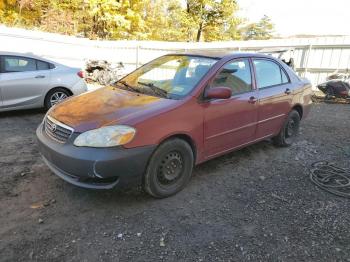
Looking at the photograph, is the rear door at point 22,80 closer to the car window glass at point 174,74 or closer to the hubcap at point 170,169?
the car window glass at point 174,74

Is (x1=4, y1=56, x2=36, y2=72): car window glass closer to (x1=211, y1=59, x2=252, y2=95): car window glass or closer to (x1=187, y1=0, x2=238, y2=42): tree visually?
(x1=211, y1=59, x2=252, y2=95): car window glass

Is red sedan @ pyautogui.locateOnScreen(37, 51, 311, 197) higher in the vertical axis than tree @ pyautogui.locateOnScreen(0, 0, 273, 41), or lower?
lower

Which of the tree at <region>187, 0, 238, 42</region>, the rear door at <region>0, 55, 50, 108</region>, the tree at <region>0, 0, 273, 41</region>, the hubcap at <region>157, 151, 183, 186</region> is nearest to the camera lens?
the hubcap at <region>157, 151, 183, 186</region>

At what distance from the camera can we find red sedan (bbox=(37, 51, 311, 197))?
306 centimetres

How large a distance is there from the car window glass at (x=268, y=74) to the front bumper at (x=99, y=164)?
91.5 inches

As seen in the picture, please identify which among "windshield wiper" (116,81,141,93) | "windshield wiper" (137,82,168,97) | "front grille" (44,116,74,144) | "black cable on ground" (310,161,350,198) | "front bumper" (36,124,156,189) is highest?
"windshield wiper" (137,82,168,97)

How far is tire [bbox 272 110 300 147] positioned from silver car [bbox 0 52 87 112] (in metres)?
4.73

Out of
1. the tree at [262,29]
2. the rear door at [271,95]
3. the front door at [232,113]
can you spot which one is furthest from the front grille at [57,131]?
the tree at [262,29]

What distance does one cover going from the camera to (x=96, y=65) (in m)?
13.4

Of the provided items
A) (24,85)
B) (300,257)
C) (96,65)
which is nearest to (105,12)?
(96,65)

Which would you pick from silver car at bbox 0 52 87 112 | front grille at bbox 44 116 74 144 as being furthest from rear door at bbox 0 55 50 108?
front grille at bbox 44 116 74 144

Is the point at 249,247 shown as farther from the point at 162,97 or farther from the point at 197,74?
the point at 197,74

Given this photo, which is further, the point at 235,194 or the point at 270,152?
the point at 270,152

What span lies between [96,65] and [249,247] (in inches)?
471
